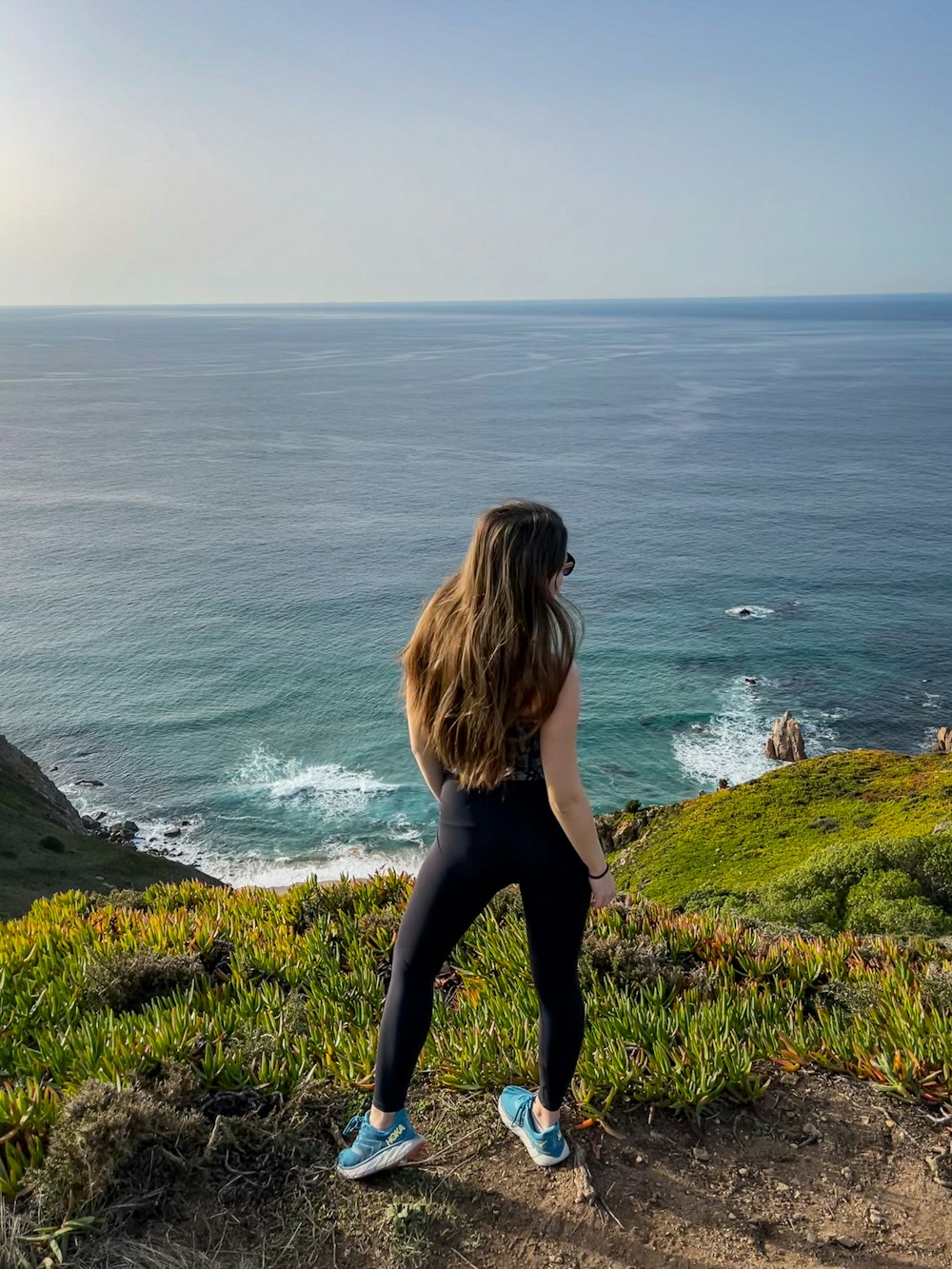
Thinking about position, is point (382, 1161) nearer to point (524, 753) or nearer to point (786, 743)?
point (524, 753)

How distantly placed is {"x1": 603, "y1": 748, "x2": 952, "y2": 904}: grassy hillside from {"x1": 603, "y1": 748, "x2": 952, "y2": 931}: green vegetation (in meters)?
0.03

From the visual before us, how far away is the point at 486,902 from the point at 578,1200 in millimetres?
1399

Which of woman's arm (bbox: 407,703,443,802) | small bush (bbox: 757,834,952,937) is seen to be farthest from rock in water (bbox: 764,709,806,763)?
woman's arm (bbox: 407,703,443,802)

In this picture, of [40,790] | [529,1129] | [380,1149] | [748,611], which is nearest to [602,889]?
[529,1129]

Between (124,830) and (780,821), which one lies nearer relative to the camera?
(780,821)

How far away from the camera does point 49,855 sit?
3036 centimetres

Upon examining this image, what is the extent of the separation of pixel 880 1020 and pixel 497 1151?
2300mm

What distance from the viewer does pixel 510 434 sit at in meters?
114

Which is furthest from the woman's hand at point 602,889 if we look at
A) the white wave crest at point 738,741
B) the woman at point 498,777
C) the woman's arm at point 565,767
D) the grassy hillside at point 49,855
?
the white wave crest at point 738,741

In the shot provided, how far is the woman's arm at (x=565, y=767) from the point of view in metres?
3.53

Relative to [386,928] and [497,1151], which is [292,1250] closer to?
[497,1151]

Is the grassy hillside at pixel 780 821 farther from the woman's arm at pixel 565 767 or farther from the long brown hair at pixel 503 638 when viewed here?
the long brown hair at pixel 503 638

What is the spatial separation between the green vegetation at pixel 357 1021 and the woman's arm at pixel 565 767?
1633mm

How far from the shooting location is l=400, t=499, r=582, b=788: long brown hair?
3.53m
